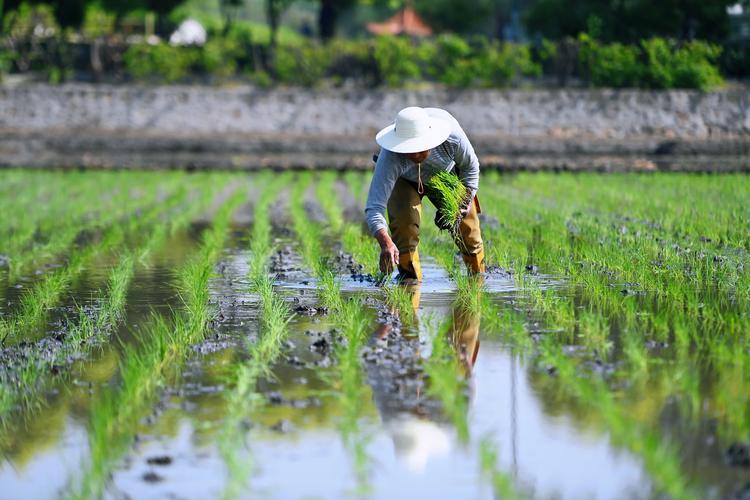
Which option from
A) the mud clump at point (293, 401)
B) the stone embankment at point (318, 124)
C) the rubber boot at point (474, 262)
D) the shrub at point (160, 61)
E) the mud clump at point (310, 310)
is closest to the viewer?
the mud clump at point (293, 401)

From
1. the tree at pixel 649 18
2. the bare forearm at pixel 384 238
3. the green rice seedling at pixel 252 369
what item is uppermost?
the tree at pixel 649 18

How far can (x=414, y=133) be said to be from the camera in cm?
722

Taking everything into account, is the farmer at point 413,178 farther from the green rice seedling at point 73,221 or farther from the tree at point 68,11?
the tree at point 68,11

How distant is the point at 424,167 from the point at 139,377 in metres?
3.27

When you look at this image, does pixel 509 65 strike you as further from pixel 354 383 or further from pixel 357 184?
pixel 354 383

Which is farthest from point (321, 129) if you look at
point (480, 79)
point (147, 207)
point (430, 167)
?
point (430, 167)

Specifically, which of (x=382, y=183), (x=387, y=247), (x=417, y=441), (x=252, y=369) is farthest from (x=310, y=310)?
(x=417, y=441)

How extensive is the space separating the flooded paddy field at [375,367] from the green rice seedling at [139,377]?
14 mm

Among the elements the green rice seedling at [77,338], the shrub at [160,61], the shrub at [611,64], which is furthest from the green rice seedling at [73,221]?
the shrub at [611,64]

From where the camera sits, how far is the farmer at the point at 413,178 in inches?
285

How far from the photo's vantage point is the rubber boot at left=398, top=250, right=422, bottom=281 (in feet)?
26.9

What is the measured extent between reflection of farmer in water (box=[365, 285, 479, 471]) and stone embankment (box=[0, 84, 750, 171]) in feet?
50.6

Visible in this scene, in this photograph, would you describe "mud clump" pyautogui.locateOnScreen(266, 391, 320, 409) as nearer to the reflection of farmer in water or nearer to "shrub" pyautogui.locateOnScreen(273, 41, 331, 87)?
the reflection of farmer in water

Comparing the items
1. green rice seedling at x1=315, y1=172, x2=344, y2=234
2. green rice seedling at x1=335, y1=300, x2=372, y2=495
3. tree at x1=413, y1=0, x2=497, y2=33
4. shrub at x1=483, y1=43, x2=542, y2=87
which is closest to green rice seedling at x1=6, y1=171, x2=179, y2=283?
green rice seedling at x1=315, y1=172, x2=344, y2=234
